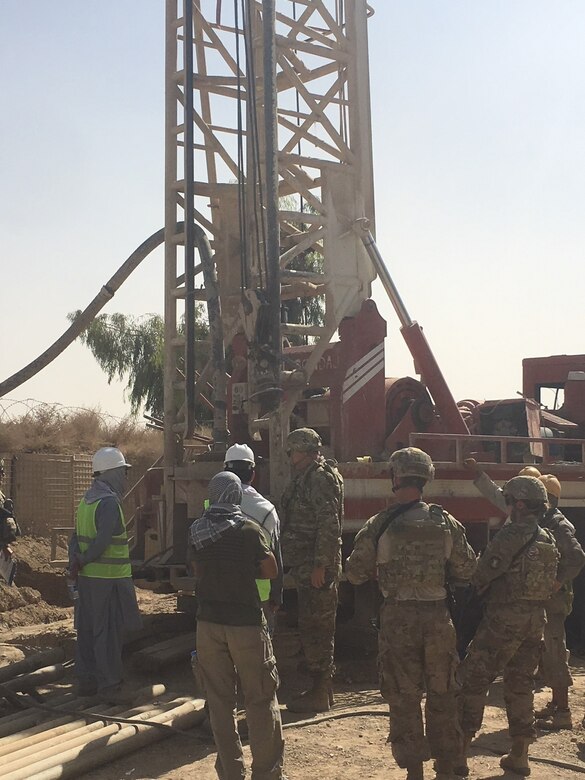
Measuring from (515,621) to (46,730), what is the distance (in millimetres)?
3121

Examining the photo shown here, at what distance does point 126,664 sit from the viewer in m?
8.25

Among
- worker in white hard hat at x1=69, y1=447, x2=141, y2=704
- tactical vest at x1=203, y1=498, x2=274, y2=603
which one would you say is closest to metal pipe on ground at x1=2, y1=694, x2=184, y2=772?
worker in white hard hat at x1=69, y1=447, x2=141, y2=704

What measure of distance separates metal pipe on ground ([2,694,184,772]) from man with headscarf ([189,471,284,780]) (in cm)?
115

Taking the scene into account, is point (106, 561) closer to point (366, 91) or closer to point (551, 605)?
point (551, 605)

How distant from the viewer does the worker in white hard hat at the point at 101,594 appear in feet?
22.3

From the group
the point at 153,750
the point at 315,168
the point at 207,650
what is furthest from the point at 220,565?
the point at 315,168

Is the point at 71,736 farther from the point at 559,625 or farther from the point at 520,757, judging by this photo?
the point at 559,625

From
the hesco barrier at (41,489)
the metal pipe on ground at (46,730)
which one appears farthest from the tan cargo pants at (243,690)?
the hesco barrier at (41,489)

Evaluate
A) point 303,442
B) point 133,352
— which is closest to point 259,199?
point 303,442

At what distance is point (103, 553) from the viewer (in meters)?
6.84

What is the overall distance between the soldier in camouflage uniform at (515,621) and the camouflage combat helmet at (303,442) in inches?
78.1

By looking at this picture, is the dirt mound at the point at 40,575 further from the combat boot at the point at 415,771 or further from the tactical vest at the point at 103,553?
the combat boot at the point at 415,771

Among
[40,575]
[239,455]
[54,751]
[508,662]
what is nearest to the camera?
[54,751]

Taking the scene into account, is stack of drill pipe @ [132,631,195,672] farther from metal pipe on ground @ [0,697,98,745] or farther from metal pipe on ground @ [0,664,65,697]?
metal pipe on ground @ [0,697,98,745]
